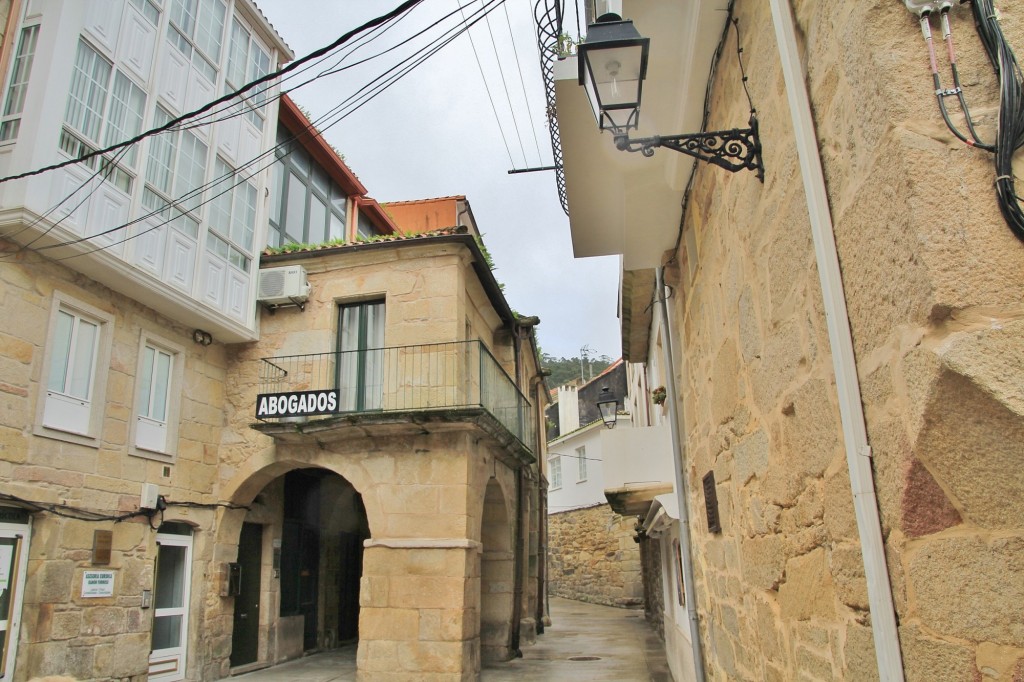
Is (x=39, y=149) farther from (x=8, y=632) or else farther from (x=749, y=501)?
(x=749, y=501)

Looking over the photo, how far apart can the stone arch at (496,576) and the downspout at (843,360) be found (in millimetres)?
9612

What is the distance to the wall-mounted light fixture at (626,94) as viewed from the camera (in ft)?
7.91

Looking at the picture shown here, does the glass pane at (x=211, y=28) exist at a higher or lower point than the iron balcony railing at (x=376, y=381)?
higher

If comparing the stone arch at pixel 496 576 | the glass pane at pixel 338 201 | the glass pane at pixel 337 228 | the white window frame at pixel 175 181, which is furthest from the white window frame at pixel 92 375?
the glass pane at pixel 338 201

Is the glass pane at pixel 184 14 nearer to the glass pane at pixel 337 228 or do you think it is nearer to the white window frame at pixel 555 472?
the glass pane at pixel 337 228

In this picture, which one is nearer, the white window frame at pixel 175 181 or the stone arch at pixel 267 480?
the white window frame at pixel 175 181

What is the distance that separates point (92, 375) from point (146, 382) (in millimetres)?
935

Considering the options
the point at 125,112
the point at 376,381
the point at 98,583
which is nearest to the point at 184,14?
the point at 125,112

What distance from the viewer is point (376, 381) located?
10258 millimetres

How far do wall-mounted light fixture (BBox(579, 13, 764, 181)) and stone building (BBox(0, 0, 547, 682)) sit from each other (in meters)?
6.60

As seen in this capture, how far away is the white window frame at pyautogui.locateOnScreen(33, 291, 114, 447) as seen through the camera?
727 centimetres

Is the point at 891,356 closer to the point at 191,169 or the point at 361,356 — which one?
the point at 361,356

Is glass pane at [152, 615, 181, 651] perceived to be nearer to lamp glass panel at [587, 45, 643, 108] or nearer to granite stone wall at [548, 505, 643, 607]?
lamp glass panel at [587, 45, 643, 108]

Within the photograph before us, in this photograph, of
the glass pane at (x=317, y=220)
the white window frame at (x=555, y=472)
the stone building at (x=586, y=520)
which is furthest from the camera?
the white window frame at (x=555, y=472)
